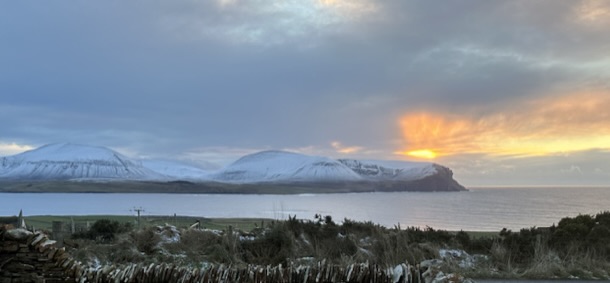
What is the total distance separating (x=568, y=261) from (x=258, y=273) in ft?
35.8

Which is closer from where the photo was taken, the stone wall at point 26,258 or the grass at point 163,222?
the stone wall at point 26,258

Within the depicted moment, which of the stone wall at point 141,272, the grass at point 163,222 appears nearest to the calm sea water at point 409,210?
the grass at point 163,222

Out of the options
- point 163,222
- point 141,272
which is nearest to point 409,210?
point 163,222

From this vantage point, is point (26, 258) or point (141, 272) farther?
point (141, 272)

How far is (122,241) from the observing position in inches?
594

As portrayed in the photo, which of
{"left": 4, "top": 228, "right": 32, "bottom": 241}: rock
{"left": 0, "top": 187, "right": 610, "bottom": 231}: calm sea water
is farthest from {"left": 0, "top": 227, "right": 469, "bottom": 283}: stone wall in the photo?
{"left": 0, "top": 187, "right": 610, "bottom": 231}: calm sea water

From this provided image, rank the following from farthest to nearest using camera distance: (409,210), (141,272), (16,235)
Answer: (409,210), (141,272), (16,235)

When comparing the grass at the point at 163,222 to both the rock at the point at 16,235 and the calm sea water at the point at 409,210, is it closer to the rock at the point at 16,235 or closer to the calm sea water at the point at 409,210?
the calm sea water at the point at 409,210

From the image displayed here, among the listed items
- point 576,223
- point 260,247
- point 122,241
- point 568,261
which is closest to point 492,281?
point 568,261

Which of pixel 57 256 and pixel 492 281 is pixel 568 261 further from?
pixel 57 256

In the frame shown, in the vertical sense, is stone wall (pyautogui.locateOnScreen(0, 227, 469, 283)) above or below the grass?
above

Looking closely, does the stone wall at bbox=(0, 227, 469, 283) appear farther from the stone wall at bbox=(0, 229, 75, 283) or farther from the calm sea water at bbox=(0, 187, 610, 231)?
the calm sea water at bbox=(0, 187, 610, 231)

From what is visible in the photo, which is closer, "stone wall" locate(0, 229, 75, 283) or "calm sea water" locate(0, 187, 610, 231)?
"stone wall" locate(0, 229, 75, 283)

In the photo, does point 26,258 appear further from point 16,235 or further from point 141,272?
point 141,272
